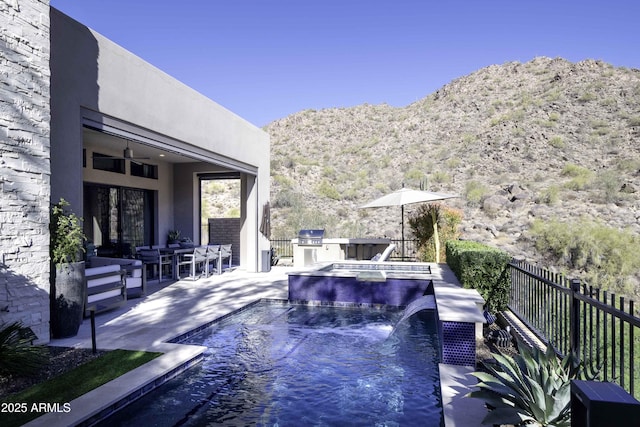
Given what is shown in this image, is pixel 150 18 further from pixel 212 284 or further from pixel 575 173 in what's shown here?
pixel 575 173

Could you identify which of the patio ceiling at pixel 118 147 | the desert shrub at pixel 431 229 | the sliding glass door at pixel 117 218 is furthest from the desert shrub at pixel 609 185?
the sliding glass door at pixel 117 218

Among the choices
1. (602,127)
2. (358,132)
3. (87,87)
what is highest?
(358,132)

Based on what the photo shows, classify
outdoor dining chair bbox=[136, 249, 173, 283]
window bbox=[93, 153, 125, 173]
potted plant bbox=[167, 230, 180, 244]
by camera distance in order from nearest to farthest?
outdoor dining chair bbox=[136, 249, 173, 283], window bbox=[93, 153, 125, 173], potted plant bbox=[167, 230, 180, 244]

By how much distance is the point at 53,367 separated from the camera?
4.27 metres

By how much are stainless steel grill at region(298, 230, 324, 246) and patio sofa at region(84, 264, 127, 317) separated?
7.05 m

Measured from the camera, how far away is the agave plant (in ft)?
8.04

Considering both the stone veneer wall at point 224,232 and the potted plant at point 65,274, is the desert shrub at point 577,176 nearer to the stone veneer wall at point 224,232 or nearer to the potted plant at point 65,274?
the stone veneer wall at point 224,232

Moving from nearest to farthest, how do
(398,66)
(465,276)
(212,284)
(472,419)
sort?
(472,419) → (465,276) → (212,284) → (398,66)

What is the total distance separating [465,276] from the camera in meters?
6.67

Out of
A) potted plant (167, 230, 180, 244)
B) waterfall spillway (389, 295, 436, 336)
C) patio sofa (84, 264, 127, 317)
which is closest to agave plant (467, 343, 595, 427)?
waterfall spillway (389, 295, 436, 336)

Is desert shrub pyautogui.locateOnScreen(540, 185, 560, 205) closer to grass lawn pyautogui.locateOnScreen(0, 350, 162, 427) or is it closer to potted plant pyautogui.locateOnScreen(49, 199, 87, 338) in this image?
grass lawn pyautogui.locateOnScreen(0, 350, 162, 427)

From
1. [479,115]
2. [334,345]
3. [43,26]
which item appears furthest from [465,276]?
[479,115]

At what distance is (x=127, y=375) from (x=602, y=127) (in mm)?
30740

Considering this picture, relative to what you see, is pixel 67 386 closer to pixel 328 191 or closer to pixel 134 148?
pixel 134 148
